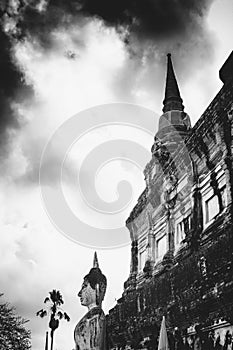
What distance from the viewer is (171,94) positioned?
26.0 meters

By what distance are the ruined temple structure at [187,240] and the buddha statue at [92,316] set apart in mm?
3084

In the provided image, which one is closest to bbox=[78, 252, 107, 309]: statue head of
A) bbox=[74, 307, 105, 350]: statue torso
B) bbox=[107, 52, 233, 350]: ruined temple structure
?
bbox=[74, 307, 105, 350]: statue torso

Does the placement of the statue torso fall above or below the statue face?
below

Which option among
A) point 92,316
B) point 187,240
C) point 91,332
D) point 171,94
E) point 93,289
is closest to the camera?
point 91,332

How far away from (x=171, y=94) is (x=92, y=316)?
691 inches

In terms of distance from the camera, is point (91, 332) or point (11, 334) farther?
point (11, 334)

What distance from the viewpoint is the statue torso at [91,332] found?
34.1 feet

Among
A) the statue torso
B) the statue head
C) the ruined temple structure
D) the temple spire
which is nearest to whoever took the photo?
the statue torso

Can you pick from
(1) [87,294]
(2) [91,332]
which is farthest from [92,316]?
(1) [87,294]

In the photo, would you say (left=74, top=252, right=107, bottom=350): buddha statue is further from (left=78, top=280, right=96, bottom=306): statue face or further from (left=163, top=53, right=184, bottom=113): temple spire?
(left=163, top=53, right=184, bottom=113): temple spire

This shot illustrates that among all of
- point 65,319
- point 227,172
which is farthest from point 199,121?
point 65,319

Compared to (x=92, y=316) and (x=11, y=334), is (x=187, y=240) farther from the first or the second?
(x=11, y=334)

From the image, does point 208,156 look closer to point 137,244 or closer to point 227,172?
point 227,172

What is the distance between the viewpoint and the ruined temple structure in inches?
485
